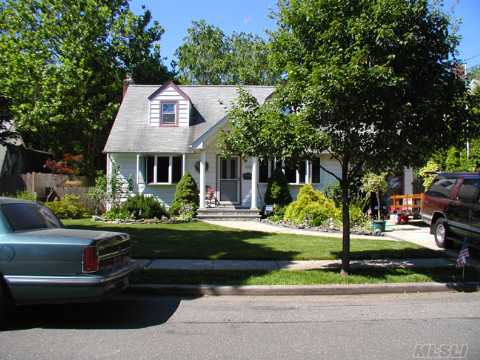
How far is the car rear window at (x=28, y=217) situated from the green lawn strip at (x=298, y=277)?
195cm

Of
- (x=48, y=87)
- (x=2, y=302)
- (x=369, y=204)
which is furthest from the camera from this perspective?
A: (x=48, y=87)

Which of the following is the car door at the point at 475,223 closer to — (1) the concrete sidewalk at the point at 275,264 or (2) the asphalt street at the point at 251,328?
(1) the concrete sidewalk at the point at 275,264

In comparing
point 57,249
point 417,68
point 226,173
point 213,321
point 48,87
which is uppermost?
point 48,87

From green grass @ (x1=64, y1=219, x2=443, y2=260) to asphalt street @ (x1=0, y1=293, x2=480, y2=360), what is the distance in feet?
9.88

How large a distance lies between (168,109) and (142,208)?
6.40m

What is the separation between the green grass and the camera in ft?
35.3

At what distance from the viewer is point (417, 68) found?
26.1ft

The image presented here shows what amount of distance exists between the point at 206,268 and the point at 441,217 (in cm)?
707

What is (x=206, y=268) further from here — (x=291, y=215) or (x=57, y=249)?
(x=291, y=215)

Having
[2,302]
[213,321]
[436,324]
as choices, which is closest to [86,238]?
[2,302]

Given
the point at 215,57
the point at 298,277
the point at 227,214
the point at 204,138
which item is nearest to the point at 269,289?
the point at 298,277

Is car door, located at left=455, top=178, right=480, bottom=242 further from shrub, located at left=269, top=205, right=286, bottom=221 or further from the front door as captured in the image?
the front door

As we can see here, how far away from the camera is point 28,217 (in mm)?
6551

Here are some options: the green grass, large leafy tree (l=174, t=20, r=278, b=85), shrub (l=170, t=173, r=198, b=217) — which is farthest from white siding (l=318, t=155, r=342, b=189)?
large leafy tree (l=174, t=20, r=278, b=85)
